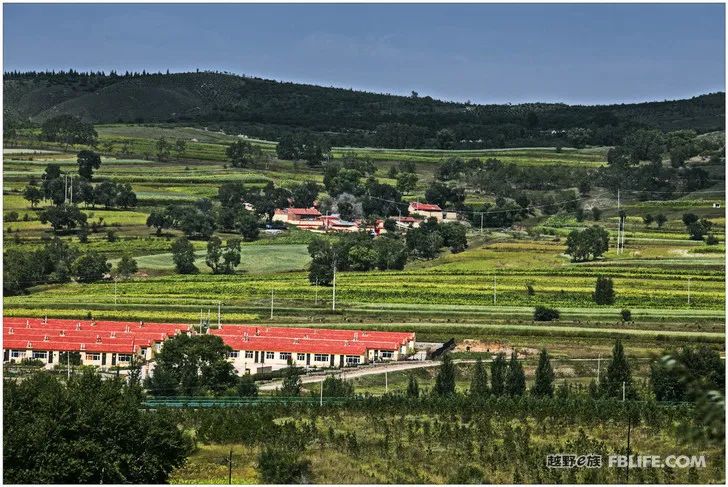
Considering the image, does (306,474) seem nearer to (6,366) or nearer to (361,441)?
(361,441)

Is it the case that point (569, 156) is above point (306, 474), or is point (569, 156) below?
above

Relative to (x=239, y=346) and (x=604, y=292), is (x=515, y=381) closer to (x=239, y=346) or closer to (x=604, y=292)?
(x=239, y=346)

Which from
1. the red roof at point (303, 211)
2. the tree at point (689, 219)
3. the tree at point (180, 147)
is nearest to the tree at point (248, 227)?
the red roof at point (303, 211)

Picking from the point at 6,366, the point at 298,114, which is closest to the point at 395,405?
the point at 6,366

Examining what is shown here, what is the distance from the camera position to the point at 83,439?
29.2 meters

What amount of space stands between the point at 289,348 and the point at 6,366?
1018 centimetres

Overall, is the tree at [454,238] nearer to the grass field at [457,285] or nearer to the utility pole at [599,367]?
the grass field at [457,285]

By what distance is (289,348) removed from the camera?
5047 cm

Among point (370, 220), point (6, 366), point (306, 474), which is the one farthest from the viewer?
point (370, 220)

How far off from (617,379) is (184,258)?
1511 inches

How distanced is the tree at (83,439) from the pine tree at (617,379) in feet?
52.4

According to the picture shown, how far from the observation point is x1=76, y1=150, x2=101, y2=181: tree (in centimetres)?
10328

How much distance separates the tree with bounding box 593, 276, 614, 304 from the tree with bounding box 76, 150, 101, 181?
160 ft

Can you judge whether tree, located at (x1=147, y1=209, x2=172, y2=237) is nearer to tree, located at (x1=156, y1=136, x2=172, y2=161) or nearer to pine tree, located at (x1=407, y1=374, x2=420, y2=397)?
tree, located at (x1=156, y1=136, x2=172, y2=161)
